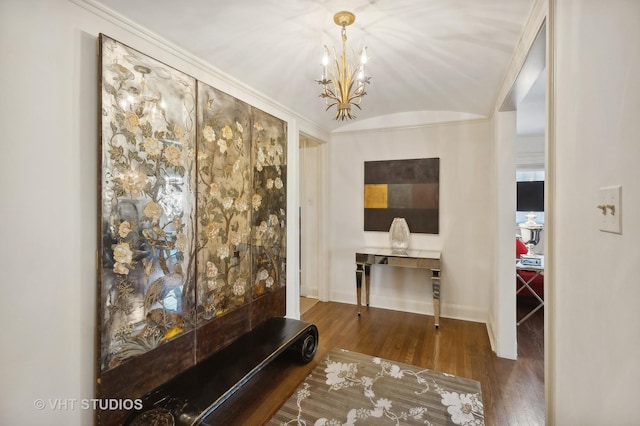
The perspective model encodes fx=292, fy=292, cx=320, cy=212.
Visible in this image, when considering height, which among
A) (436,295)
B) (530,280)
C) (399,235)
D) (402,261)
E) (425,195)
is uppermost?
(425,195)

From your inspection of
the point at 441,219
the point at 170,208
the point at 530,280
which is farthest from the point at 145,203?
the point at 530,280

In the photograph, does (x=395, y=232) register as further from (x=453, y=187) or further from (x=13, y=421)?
(x=13, y=421)

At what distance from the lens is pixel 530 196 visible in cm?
424

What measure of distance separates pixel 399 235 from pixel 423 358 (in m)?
1.45

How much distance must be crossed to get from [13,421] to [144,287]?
0.70m

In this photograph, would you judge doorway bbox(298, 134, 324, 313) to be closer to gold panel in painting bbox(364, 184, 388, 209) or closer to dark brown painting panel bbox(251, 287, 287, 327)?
gold panel in painting bbox(364, 184, 388, 209)

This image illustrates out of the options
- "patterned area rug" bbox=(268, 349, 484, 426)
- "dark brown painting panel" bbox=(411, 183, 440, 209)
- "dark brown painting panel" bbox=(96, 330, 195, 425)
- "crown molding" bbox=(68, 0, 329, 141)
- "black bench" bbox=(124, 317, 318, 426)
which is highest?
"crown molding" bbox=(68, 0, 329, 141)

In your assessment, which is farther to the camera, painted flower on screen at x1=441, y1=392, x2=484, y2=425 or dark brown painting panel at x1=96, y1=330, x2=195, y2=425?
painted flower on screen at x1=441, y1=392, x2=484, y2=425

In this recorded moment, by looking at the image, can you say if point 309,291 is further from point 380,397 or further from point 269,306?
point 380,397

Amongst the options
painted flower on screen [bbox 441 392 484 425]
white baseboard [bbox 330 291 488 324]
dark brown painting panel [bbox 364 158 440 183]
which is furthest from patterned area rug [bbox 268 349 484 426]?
dark brown painting panel [bbox 364 158 440 183]

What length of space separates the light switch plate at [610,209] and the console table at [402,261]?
254 cm

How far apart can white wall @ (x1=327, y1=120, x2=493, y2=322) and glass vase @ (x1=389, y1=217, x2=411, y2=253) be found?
0.20 metres

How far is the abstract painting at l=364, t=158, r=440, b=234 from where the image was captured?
3654mm

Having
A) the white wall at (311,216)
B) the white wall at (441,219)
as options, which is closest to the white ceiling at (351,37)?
the white wall at (441,219)
